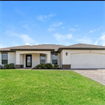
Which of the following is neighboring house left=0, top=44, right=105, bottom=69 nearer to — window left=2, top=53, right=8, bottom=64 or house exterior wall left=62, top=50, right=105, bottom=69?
house exterior wall left=62, top=50, right=105, bottom=69

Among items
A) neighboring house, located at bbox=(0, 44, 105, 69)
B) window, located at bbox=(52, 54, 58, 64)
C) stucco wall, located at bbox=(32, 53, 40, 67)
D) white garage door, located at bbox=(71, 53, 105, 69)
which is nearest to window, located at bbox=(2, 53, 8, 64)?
neighboring house, located at bbox=(0, 44, 105, 69)

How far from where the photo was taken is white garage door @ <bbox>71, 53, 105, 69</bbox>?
15.4m

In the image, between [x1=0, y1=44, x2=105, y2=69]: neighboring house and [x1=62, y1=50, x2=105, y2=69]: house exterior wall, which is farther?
[x1=62, y1=50, x2=105, y2=69]: house exterior wall

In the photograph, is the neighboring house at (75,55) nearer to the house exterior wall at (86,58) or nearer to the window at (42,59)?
the house exterior wall at (86,58)

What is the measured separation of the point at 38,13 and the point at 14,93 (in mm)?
11811

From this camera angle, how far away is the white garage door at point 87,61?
15.4 meters

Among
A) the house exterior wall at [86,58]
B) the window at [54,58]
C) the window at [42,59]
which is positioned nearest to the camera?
the house exterior wall at [86,58]

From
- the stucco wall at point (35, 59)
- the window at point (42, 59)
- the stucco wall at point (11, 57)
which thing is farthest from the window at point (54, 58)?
the stucco wall at point (11, 57)

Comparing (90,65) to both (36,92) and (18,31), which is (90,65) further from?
(18,31)

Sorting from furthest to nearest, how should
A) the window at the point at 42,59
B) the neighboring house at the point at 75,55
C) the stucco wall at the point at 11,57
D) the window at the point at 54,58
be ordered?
the window at the point at 54,58
the window at the point at 42,59
the stucco wall at the point at 11,57
the neighboring house at the point at 75,55

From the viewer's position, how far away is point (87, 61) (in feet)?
51.1

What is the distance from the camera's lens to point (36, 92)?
178 inches

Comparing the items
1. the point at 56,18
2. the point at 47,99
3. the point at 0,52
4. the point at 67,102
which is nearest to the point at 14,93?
the point at 47,99

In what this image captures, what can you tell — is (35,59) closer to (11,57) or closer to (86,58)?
(11,57)
